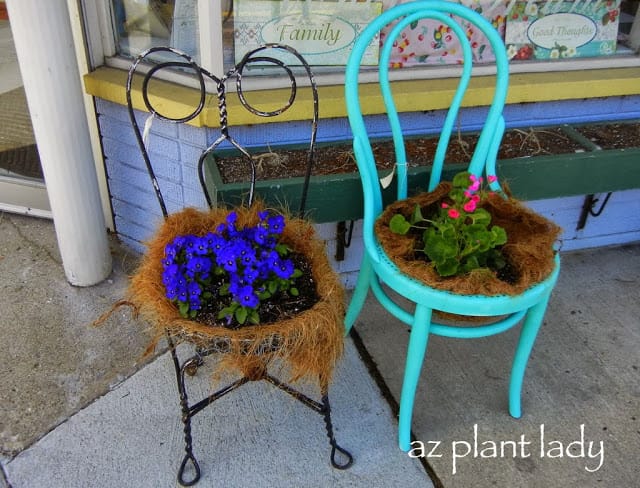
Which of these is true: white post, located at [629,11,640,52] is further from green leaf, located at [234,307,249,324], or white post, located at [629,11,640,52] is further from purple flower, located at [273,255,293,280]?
green leaf, located at [234,307,249,324]

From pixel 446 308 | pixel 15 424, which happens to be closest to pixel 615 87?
pixel 446 308

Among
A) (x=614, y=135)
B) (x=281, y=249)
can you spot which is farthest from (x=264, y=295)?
(x=614, y=135)

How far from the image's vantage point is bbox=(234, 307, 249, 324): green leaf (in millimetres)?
1653

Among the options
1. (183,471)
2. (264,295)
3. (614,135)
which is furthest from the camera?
(614,135)

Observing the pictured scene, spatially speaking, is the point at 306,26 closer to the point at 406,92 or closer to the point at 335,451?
the point at 406,92

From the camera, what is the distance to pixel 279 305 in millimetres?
1754

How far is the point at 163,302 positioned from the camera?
5.52ft

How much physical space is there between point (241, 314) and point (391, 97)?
0.86 metres

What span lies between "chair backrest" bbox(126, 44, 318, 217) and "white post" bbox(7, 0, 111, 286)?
0.78 ft

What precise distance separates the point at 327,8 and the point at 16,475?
1873mm

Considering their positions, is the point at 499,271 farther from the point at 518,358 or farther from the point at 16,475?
the point at 16,475

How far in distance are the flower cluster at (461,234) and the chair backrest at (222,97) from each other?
401mm

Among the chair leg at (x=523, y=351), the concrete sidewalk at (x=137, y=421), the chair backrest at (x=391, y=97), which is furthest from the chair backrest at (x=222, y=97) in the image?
the chair leg at (x=523, y=351)

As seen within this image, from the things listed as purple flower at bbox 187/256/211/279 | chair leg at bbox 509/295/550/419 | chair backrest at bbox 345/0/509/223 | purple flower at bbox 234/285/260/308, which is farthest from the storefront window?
chair leg at bbox 509/295/550/419
